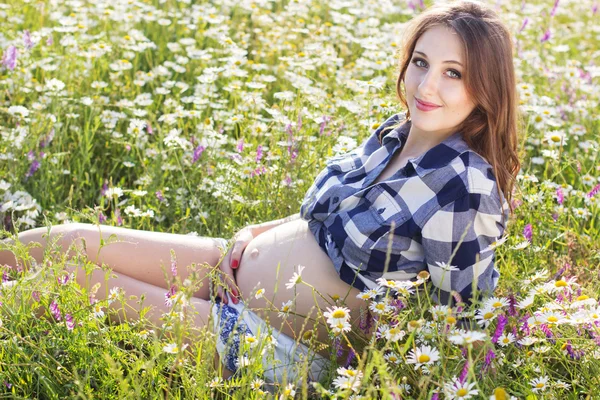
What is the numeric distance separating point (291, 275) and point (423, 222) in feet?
1.35

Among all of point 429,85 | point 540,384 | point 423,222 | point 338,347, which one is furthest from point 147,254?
point 540,384

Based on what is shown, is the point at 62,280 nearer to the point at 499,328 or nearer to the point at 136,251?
the point at 136,251

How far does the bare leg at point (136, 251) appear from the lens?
2.32 meters

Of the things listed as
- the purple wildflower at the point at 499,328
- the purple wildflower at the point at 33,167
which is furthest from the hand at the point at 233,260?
the purple wildflower at the point at 33,167

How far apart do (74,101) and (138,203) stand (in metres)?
0.71

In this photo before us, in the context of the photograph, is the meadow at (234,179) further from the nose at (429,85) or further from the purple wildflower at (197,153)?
the nose at (429,85)

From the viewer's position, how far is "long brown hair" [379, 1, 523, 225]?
2.05 m

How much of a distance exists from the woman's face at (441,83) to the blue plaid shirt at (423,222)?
67 millimetres

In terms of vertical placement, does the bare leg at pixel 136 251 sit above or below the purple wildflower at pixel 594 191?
below

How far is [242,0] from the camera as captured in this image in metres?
4.92

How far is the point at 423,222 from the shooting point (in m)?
2.01

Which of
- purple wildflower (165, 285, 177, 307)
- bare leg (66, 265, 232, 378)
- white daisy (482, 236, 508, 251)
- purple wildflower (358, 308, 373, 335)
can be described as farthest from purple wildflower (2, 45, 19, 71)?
white daisy (482, 236, 508, 251)

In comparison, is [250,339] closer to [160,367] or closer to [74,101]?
[160,367]

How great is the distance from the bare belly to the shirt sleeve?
25 cm
